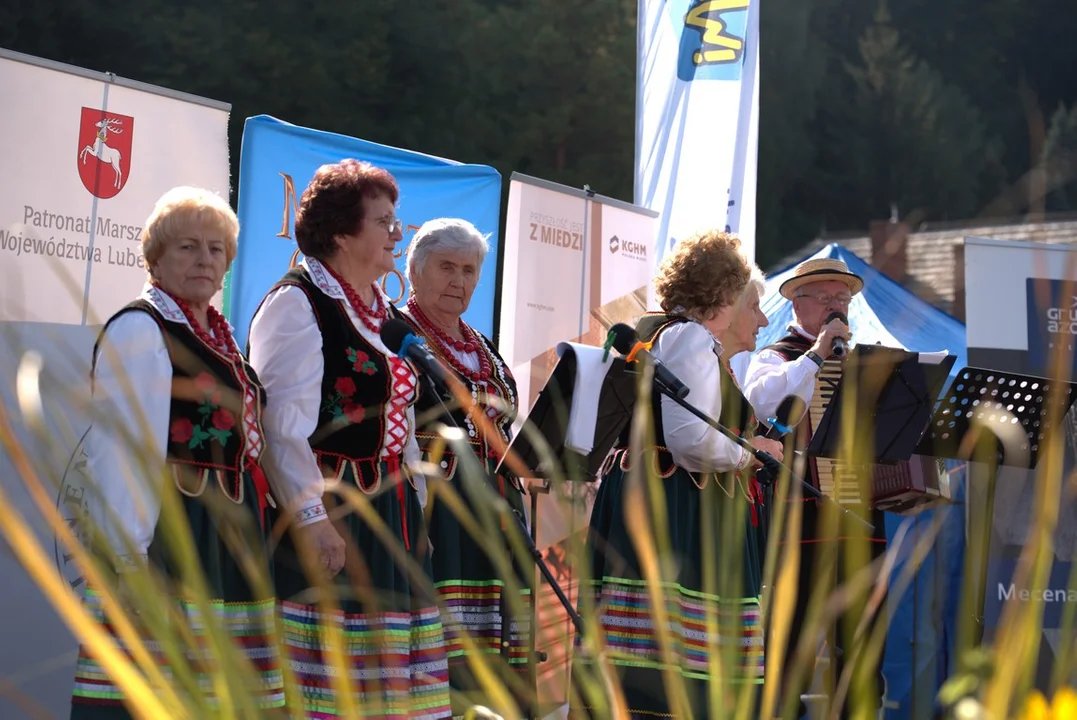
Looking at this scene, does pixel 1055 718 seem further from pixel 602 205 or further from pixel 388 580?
pixel 602 205

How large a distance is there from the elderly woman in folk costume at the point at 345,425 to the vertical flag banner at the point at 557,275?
249cm

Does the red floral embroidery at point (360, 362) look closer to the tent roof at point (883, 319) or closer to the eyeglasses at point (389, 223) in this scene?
the eyeglasses at point (389, 223)

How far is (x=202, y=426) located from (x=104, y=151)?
2.15 meters

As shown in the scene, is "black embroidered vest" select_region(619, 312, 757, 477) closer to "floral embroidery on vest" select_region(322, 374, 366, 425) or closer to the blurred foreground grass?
"floral embroidery on vest" select_region(322, 374, 366, 425)

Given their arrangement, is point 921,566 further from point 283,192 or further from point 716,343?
point 283,192

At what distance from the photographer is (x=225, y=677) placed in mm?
709

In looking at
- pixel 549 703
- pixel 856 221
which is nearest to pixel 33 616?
pixel 549 703

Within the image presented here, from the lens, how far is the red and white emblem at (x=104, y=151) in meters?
4.55

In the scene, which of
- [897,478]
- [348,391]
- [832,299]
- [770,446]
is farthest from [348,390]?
[832,299]

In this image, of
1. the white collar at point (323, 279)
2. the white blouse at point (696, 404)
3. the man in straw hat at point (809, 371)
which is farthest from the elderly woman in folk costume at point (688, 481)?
the white collar at point (323, 279)

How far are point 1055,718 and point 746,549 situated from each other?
315 centimetres

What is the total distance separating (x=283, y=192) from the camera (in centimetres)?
532

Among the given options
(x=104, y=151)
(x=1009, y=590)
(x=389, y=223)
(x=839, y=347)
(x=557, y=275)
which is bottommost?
(x=1009, y=590)

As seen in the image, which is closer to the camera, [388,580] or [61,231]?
[388,580]
